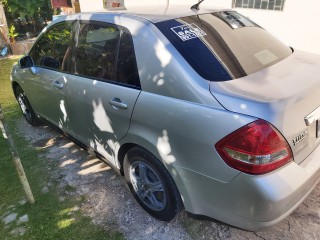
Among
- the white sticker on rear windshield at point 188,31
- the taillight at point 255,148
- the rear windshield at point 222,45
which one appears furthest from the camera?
the white sticker on rear windshield at point 188,31

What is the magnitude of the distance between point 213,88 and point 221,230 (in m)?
1.30

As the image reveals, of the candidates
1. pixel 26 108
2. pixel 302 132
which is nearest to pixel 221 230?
pixel 302 132

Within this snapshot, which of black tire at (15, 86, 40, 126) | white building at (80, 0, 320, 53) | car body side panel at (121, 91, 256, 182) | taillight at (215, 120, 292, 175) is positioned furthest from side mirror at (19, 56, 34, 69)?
taillight at (215, 120, 292, 175)

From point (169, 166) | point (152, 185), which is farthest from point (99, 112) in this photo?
point (169, 166)

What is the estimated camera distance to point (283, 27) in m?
5.83

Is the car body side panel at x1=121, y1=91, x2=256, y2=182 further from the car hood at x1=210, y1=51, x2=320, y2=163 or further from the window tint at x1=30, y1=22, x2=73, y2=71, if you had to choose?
the window tint at x1=30, y1=22, x2=73, y2=71

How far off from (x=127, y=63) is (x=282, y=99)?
4.12 ft

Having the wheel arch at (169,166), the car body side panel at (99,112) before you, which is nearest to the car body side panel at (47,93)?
the car body side panel at (99,112)

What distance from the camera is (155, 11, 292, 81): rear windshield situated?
2.16m

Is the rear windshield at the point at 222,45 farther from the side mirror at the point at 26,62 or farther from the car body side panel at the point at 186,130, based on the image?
the side mirror at the point at 26,62

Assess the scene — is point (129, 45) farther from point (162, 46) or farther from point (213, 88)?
point (213, 88)

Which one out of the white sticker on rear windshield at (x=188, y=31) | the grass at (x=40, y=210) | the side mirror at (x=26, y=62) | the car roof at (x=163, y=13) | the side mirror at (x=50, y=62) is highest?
the car roof at (x=163, y=13)

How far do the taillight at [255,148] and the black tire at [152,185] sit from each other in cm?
66

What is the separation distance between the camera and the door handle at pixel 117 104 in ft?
8.09
